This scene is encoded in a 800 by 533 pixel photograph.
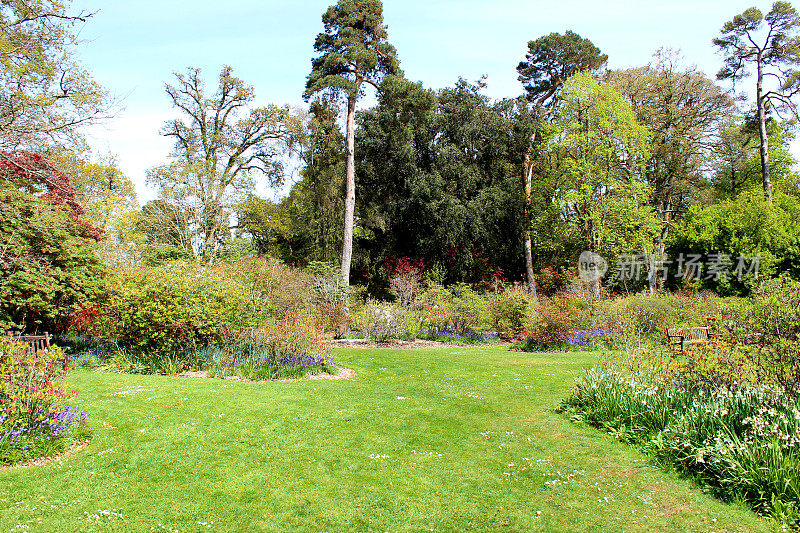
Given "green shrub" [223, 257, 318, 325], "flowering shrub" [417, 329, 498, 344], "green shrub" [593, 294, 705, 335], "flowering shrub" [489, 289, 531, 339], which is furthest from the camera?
"flowering shrub" [417, 329, 498, 344]

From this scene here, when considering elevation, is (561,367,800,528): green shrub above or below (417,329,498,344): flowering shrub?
above

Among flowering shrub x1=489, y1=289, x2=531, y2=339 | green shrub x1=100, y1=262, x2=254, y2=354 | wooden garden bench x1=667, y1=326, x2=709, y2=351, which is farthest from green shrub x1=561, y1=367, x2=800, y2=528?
flowering shrub x1=489, y1=289, x2=531, y2=339

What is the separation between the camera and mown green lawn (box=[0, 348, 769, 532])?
3.48 meters

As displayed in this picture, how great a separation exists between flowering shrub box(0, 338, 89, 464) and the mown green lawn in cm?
30

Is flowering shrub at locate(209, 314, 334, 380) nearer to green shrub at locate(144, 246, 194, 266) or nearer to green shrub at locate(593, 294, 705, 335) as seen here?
green shrub at locate(593, 294, 705, 335)

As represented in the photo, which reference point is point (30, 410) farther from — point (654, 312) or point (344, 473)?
point (654, 312)

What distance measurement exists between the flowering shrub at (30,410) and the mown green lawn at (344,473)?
11.7 inches

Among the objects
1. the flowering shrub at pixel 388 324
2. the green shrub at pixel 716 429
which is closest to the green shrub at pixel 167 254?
the flowering shrub at pixel 388 324

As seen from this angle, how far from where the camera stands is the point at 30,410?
476cm

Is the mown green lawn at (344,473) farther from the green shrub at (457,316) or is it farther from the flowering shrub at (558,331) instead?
the green shrub at (457,316)

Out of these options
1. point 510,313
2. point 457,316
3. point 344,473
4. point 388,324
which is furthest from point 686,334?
point 344,473

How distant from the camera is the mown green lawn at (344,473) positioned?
3.48 metres

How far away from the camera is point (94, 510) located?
355cm

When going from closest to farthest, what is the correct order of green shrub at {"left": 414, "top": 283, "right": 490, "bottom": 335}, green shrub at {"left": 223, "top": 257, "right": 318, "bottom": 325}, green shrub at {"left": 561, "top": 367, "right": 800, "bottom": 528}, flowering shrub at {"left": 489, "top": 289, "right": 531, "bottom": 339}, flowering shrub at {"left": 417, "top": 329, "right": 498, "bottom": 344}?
green shrub at {"left": 561, "top": 367, "right": 800, "bottom": 528}, green shrub at {"left": 223, "top": 257, "right": 318, "bottom": 325}, flowering shrub at {"left": 489, "top": 289, "right": 531, "bottom": 339}, flowering shrub at {"left": 417, "top": 329, "right": 498, "bottom": 344}, green shrub at {"left": 414, "top": 283, "right": 490, "bottom": 335}
